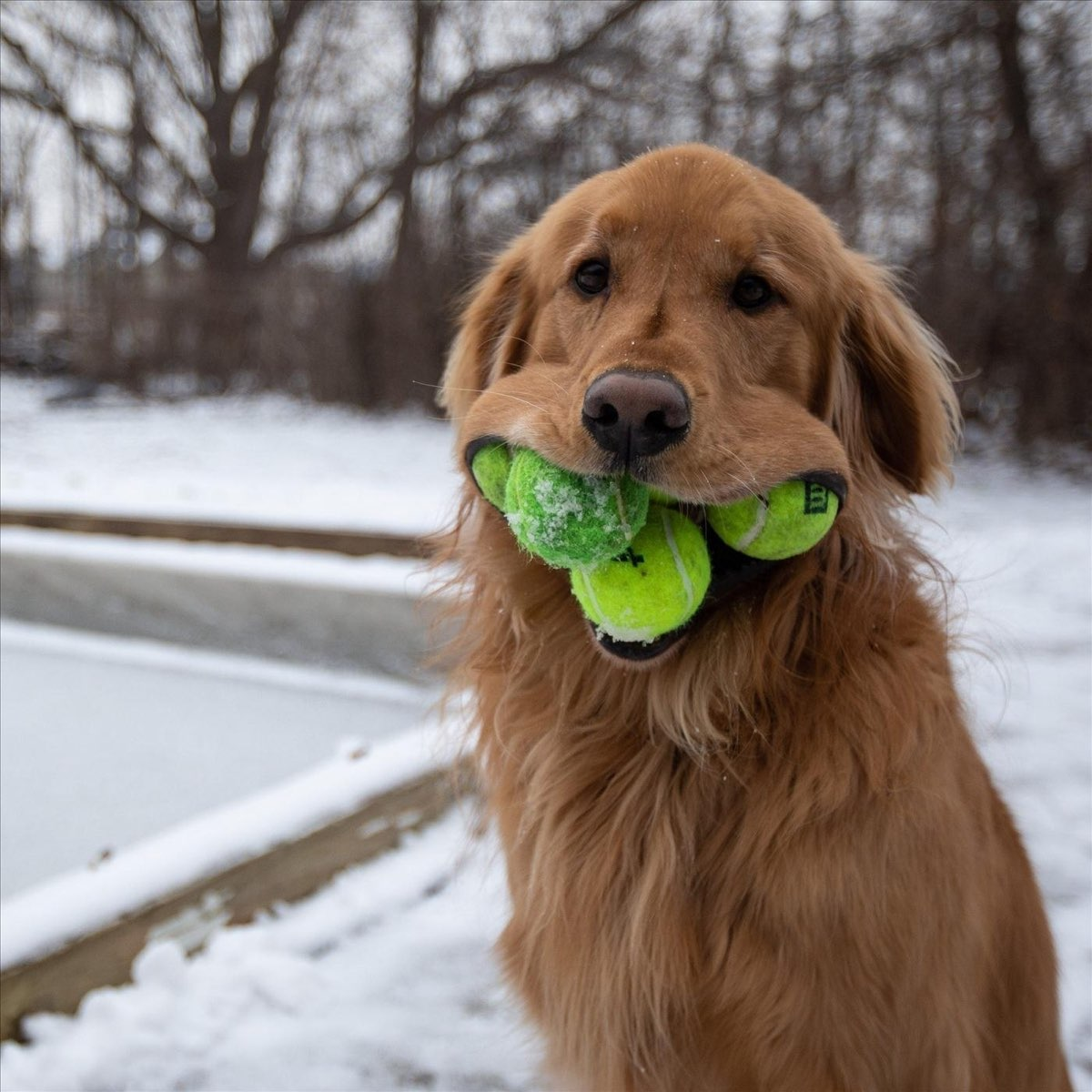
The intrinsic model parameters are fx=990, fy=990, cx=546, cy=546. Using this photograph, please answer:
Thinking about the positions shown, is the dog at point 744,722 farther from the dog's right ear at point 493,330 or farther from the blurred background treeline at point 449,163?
the blurred background treeline at point 449,163

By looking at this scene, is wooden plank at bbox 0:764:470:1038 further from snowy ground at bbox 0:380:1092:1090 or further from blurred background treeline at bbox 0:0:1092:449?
blurred background treeline at bbox 0:0:1092:449

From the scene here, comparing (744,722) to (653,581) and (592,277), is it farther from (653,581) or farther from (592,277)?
(592,277)

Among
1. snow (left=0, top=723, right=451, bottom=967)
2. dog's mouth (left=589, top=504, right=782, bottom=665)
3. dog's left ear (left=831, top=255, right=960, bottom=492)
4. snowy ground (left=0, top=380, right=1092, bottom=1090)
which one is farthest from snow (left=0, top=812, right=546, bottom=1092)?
dog's left ear (left=831, top=255, right=960, bottom=492)

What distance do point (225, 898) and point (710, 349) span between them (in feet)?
5.82

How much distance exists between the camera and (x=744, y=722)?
163 centimetres

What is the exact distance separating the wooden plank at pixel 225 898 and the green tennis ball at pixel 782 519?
1.00 meters

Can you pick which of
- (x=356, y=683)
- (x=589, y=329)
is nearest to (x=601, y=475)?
(x=589, y=329)

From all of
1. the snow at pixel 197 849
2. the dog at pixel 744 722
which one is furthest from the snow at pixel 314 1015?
the dog at pixel 744 722

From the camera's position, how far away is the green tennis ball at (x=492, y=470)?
159 cm

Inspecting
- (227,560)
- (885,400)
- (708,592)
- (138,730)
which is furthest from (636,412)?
(227,560)

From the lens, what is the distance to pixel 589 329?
1.68 metres

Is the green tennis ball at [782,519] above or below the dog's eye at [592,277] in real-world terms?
below

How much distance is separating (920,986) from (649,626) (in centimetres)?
68

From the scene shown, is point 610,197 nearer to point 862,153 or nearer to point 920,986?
point 920,986
